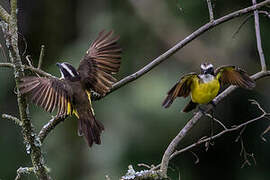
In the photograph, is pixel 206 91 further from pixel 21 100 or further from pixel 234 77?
pixel 21 100

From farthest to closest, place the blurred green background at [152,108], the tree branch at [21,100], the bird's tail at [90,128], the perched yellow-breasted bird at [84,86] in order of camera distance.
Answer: the blurred green background at [152,108] < the bird's tail at [90,128] < the perched yellow-breasted bird at [84,86] < the tree branch at [21,100]

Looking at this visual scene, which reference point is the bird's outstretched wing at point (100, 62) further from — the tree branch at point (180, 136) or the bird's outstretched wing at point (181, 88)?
the tree branch at point (180, 136)

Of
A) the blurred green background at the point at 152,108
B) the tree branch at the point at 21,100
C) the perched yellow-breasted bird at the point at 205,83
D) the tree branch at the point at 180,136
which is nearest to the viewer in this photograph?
the tree branch at the point at 21,100

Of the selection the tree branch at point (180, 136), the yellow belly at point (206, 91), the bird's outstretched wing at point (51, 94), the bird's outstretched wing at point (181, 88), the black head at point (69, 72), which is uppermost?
the black head at point (69, 72)

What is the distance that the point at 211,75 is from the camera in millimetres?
4117

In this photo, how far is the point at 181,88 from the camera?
13.3ft

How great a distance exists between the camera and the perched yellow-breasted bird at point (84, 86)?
362 cm

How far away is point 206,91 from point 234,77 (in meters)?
0.22

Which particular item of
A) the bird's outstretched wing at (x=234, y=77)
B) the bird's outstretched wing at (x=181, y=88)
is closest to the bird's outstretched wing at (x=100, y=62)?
the bird's outstretched wing at (x=181, y=88)

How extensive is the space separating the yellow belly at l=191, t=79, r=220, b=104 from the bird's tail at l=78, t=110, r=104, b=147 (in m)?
0.73

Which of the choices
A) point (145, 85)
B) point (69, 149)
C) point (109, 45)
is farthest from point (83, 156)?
point (109, 45)

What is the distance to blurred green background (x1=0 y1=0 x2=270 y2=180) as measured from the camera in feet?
25.1

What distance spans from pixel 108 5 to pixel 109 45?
216 inches

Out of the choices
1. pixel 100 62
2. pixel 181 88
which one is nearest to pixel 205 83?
pixel 181 88
